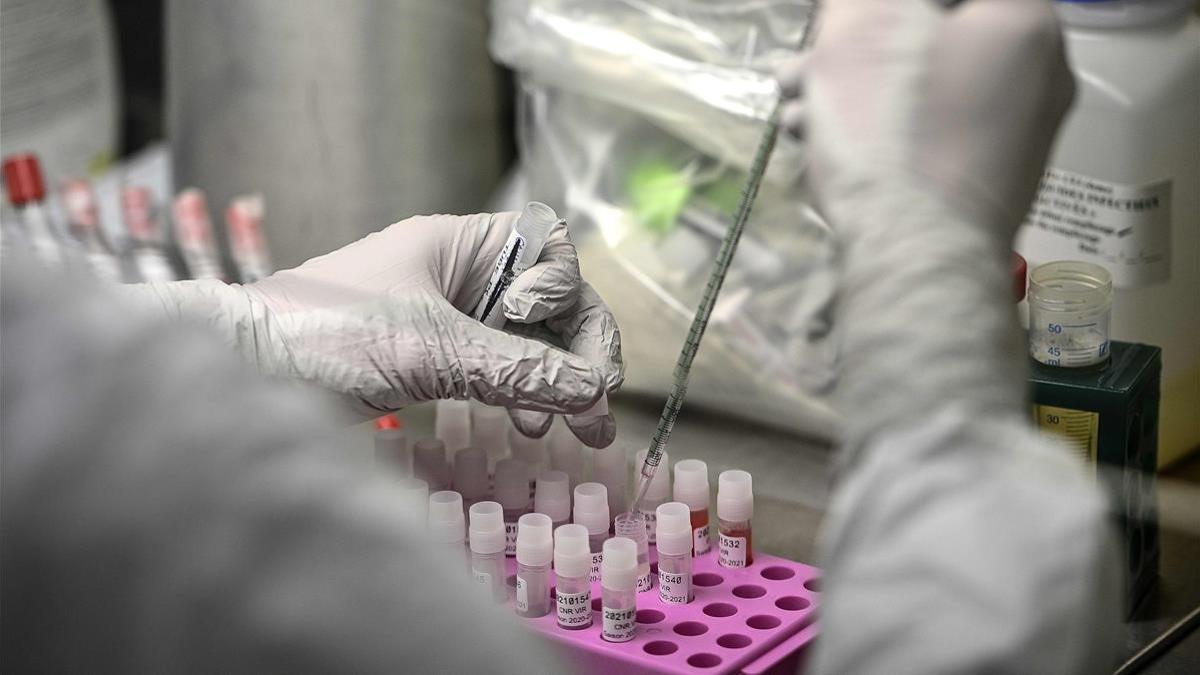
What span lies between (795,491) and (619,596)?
15.6 inches

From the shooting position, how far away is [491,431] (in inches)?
48.5

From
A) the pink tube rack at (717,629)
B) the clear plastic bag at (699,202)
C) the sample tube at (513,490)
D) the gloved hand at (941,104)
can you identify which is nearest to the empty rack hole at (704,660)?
the pink tube rack at (717,629)

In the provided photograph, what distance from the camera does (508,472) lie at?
1146 millimetres

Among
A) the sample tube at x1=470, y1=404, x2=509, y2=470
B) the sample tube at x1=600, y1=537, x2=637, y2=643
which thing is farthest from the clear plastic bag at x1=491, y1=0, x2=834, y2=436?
the sample tube at x1=600, y1=537, x2=637, y2=643

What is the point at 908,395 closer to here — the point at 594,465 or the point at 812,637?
the point at 812,637

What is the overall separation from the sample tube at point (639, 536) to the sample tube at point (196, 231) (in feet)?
2.95

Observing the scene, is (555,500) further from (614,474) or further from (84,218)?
(84,218)

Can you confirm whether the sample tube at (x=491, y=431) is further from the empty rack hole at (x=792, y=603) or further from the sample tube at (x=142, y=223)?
the sample tube at (x=142, y=223)

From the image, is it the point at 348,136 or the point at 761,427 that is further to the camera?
the point at 348,136

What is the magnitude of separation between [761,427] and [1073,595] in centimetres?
87

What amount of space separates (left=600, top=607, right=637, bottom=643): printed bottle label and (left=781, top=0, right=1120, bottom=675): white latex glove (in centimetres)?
33

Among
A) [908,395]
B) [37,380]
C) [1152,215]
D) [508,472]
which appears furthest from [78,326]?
[1152,215]

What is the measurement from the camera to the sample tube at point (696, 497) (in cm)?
111

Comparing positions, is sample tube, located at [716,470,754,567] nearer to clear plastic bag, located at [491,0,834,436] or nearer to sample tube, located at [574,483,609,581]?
sample tube, located at [574,483,609,581]
